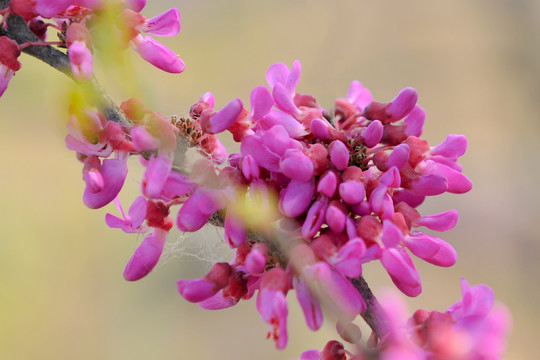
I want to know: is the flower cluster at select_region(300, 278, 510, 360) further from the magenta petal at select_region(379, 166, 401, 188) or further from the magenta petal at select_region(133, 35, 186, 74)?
the magenta petal at select_region(133, 35, 186, 74)

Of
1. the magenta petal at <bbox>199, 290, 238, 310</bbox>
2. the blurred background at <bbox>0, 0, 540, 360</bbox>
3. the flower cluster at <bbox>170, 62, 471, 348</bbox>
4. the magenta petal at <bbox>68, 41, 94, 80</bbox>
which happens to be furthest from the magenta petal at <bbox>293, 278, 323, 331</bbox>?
the blurred background at <bbox>0, 0, 540, 360</bbox>

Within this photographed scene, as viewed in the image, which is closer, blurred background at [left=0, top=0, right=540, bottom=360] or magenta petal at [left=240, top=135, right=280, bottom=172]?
magenta petal at [left=240, top=135, right=280, bottom=172]

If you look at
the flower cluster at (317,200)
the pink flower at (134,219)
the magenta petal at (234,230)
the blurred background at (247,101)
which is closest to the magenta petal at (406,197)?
the flower cluster at (317,200)

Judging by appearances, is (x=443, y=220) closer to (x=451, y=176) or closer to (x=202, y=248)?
(x=451, y=176)

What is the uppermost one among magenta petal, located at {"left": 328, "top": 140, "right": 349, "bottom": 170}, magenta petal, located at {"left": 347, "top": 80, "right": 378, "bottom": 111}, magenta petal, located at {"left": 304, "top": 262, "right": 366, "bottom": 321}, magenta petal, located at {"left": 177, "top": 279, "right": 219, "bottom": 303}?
magenta petal, located at {"left": 347, "top": 80, "right": 378, "bottom": 111}

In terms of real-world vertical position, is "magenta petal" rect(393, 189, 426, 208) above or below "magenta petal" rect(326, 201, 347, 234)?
above

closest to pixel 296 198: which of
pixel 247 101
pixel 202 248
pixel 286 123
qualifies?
pixel 286 123

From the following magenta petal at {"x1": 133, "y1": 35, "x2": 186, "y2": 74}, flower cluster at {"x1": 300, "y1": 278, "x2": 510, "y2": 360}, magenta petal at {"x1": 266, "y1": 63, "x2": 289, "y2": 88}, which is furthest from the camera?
magenta petal at {"x1": 266, "y1": 63, "x2": 289, "y2": 88}
